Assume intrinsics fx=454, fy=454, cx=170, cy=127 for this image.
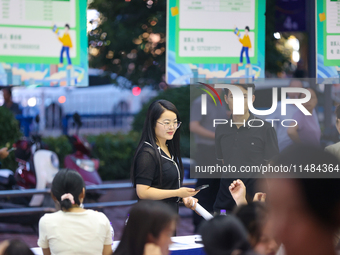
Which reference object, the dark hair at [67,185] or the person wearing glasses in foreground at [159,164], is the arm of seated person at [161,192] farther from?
the dark hair at [67,185]

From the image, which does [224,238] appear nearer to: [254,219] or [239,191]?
[254,219]

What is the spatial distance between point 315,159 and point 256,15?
3.30 metres

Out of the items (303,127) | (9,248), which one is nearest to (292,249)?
(9,248)

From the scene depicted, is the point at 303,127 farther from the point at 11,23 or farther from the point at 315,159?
the point at 315,159

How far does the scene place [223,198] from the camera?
3.56 m

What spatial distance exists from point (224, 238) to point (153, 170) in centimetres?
127

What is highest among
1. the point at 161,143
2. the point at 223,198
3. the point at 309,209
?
the point at 309,209

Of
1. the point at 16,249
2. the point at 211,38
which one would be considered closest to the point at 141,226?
the point at 16,249

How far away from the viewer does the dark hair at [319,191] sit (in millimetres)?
1080

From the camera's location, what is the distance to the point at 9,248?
1819 millimetres

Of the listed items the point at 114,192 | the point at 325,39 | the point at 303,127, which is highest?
the point at 325,39

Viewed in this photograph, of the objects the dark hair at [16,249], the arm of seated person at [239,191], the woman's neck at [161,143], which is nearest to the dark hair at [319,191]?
the dark hair at [16,249]

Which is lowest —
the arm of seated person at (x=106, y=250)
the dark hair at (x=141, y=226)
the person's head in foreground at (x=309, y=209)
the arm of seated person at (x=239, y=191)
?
the arm of seated person at (x=106, y=250)

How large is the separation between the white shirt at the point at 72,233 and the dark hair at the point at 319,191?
1.88 metres
